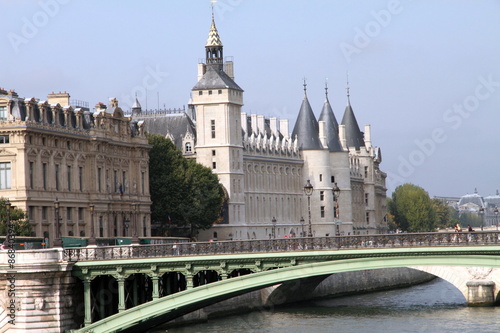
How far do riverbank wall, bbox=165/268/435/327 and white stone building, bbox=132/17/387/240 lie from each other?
328 inches

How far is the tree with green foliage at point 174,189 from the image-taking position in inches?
3834

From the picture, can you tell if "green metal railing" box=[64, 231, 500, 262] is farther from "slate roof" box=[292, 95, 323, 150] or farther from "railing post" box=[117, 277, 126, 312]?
"slate roof" box=[292, 95, 323, 150]

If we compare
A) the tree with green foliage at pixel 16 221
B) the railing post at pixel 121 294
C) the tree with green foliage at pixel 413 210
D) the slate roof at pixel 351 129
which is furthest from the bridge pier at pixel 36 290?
the tree with green foliage at pixel 413 210

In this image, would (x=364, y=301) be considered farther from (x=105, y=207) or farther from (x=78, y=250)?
(x=78, y=250)

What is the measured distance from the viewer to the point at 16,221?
72500 millimetres

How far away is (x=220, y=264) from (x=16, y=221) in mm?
26377

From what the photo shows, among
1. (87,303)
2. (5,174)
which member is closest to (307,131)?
(5,174)

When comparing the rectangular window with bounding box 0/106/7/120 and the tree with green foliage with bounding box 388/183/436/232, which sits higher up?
the rectangular window with bounding box 0/106/7/120

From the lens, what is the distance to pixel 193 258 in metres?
48.4

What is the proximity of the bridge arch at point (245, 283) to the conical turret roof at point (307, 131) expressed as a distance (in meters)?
84.2

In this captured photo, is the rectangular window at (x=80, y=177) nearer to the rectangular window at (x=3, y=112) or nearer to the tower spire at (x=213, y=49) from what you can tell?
the rectangular window at (x=3, y=112)

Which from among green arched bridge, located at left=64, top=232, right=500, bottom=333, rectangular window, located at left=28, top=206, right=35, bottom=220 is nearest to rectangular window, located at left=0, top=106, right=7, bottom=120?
rectangular window, located at left=28, top=206, right=35, bottom=220

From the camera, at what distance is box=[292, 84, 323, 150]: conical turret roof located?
135 m

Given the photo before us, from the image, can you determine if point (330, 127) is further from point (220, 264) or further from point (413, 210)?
point (220, 264)
